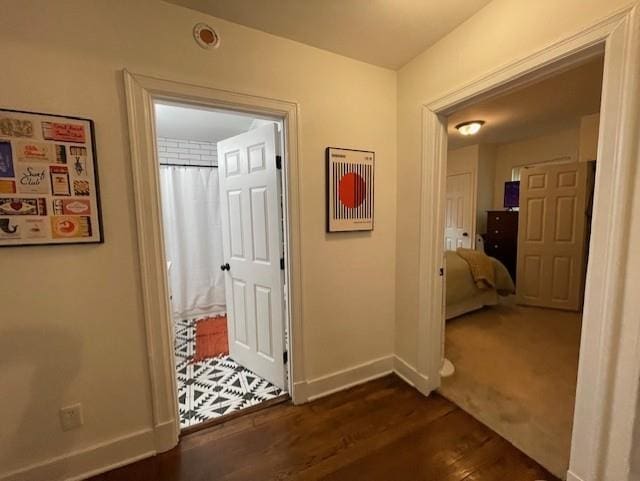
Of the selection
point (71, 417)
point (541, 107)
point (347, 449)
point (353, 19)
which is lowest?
point (347, 449)

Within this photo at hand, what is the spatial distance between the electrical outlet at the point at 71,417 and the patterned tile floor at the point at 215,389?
1.86 ft

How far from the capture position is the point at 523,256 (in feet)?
12.9

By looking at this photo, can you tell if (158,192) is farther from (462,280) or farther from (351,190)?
(462,280)

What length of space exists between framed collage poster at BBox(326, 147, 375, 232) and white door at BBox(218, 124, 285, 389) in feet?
1.18

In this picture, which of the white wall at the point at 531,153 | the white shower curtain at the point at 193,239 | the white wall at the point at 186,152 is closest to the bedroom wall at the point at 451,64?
the white shower curtain at the point at 193,239

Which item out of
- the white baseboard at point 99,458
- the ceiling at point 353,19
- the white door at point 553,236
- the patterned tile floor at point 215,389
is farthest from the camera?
the white door at point 553,236

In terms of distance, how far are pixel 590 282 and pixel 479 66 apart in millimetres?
1223

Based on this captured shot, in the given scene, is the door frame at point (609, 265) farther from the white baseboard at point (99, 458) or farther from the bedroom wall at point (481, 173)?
the bedroom wall at point (481, 173)

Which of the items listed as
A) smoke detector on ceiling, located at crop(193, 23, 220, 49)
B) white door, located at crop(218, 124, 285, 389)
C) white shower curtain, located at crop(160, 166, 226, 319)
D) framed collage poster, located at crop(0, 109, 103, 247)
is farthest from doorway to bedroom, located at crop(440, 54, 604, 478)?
white shower curtain, located at crop(160, 166, 226, 319)

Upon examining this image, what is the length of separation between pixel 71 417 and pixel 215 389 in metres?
0.92

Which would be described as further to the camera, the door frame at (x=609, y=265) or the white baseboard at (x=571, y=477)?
the white baseboard at (x=571, y=477)

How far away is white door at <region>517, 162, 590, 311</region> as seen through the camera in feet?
11.5

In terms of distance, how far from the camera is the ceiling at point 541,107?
102 inches

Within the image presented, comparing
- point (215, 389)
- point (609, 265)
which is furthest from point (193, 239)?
point (609, 265)
